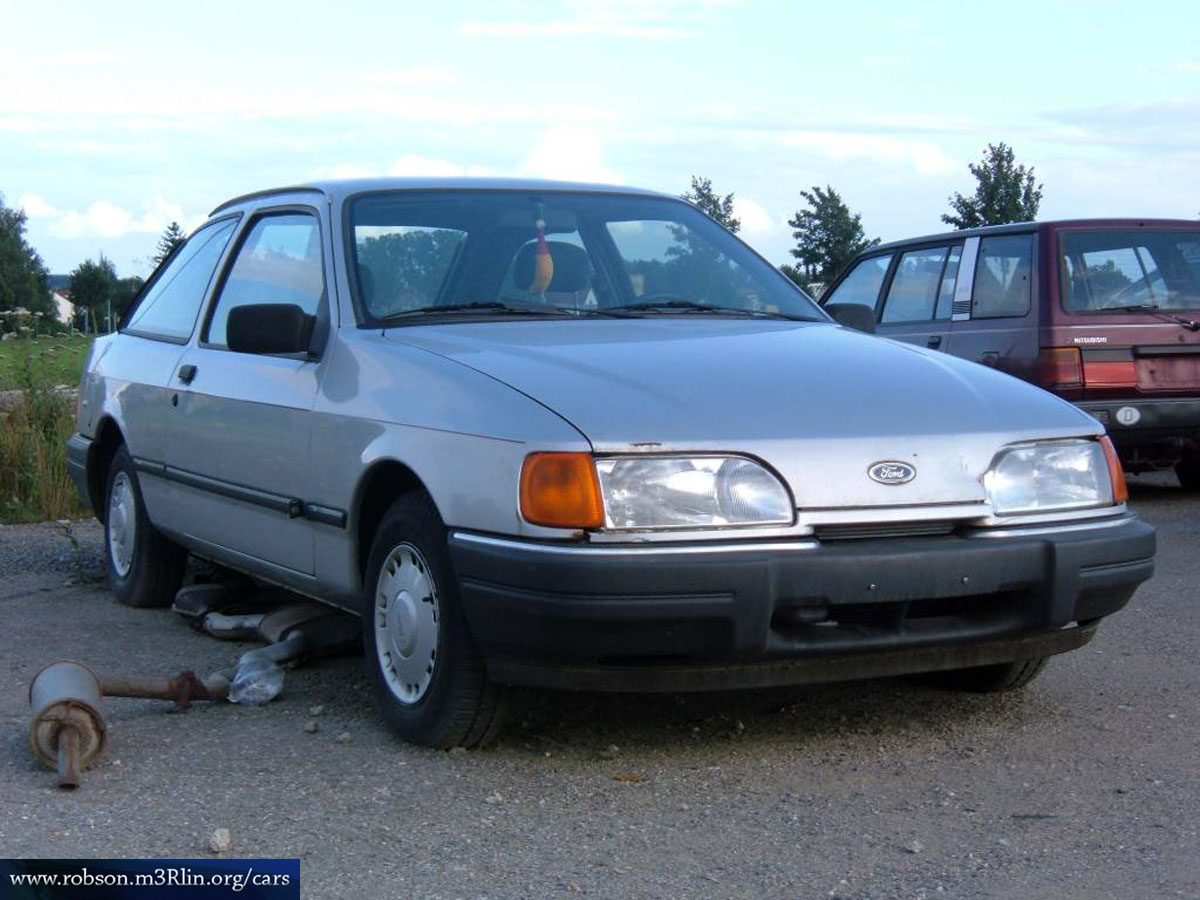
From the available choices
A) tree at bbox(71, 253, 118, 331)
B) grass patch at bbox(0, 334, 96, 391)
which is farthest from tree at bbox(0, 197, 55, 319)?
grass patch at bbox(0, 334, 96, 391)

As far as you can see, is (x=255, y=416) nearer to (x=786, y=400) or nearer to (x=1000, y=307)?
(x=786, y=400)

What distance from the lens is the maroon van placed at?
9414 mm

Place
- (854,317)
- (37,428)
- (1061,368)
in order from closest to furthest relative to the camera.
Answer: (854,317), (1061,368), (37,428)

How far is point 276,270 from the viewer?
577cm

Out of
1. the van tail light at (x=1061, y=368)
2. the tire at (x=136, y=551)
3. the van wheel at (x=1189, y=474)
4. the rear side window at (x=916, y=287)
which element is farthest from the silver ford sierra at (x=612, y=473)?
the van wheel at (x=1189, y=474)

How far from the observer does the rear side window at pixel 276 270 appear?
540cm

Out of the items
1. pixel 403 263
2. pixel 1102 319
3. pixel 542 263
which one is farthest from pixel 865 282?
pixel 403 263

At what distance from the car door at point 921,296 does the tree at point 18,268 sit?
8630 centimetres

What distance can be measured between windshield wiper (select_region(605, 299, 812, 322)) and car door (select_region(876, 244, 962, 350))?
5001 mm

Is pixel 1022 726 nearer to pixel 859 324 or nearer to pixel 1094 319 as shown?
pixel 859 324

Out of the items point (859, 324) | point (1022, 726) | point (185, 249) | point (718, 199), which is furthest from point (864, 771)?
point (718, 199)

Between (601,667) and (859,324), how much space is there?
2.24 metres

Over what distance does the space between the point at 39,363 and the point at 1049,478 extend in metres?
8.91

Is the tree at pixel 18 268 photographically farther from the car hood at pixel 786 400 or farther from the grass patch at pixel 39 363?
the car hood at pixel 786 400
